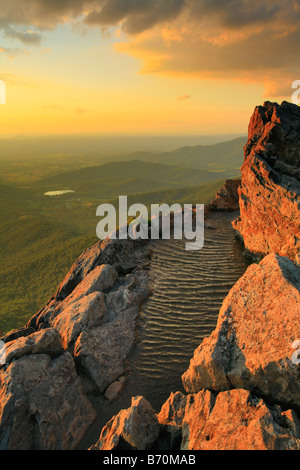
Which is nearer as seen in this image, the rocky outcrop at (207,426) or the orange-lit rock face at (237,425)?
the orange-lit rock face at (237,425)

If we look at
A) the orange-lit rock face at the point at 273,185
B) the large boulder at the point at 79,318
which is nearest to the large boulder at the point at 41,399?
the large boulder at the point at 79,318

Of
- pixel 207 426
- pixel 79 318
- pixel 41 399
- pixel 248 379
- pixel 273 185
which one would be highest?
pixel 273 185

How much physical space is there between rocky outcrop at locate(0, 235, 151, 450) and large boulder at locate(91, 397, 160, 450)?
1832mm

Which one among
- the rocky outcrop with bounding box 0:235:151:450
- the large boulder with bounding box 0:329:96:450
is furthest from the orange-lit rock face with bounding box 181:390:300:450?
the rocky outcrop with bounding box 0:235:151:450

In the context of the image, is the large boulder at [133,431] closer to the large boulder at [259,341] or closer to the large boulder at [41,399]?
the large boulder at [41,399]

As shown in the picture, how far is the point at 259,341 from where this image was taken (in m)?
8.23

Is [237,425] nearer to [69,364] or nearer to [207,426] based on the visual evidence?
[207,426]

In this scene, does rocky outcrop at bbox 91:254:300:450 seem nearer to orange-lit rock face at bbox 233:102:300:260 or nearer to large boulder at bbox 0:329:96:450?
large boulder at bbox 0:329:96:450

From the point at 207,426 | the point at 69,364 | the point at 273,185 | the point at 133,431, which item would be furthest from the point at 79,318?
the point at 273,185

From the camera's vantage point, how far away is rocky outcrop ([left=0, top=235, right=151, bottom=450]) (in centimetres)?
888

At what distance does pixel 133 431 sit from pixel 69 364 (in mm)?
3985

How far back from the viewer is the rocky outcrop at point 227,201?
32.6m

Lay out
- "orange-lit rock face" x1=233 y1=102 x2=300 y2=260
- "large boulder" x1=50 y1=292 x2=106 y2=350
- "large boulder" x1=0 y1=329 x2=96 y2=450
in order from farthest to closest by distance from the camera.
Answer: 1. "orange-lit rock face" x1=233 y1=102 x2=300 y2=260
2. "large boulder" x1=50 y1=292 x2=106 y2=350
3. "large boulder" x1=0 y1=329 x2=96 y2=450

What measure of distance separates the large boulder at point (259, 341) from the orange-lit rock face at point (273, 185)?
8237 millimetres
